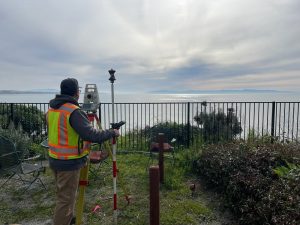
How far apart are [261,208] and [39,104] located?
7.60 meters

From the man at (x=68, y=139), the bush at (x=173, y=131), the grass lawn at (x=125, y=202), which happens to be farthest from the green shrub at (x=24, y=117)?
the man at (x=68, y=139)

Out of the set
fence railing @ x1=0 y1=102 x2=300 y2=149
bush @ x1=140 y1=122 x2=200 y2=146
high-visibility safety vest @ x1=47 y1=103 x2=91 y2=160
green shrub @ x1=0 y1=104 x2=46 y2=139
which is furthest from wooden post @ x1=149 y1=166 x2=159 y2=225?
green shrub @ x1=0 y1=104 x2=46 y2=139

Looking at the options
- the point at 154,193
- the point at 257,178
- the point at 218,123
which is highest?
the point at 218,123

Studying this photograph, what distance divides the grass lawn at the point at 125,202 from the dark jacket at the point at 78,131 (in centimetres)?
127

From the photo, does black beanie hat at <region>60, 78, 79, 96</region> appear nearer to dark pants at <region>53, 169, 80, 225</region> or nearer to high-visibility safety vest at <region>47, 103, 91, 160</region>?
high-visibility safety vest at <region>47, 103, 91, 160</region>

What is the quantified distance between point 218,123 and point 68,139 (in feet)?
22.1

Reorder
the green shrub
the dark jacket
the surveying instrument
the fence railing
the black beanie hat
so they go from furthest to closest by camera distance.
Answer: the green shrub, the fence railing, the surveying instrument, the black beanie hat, the dark jacket

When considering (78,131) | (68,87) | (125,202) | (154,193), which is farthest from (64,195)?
(125,202)

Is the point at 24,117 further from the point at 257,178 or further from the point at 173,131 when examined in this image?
the point at 257,178

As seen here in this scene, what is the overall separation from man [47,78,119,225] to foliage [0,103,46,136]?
6.48 m

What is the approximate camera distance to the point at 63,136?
3.14 m

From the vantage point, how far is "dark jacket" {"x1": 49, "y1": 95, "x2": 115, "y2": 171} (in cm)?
302

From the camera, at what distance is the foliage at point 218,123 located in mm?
8898

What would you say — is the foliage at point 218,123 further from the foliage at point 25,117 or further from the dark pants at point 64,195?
the dark pants at point 64,195
